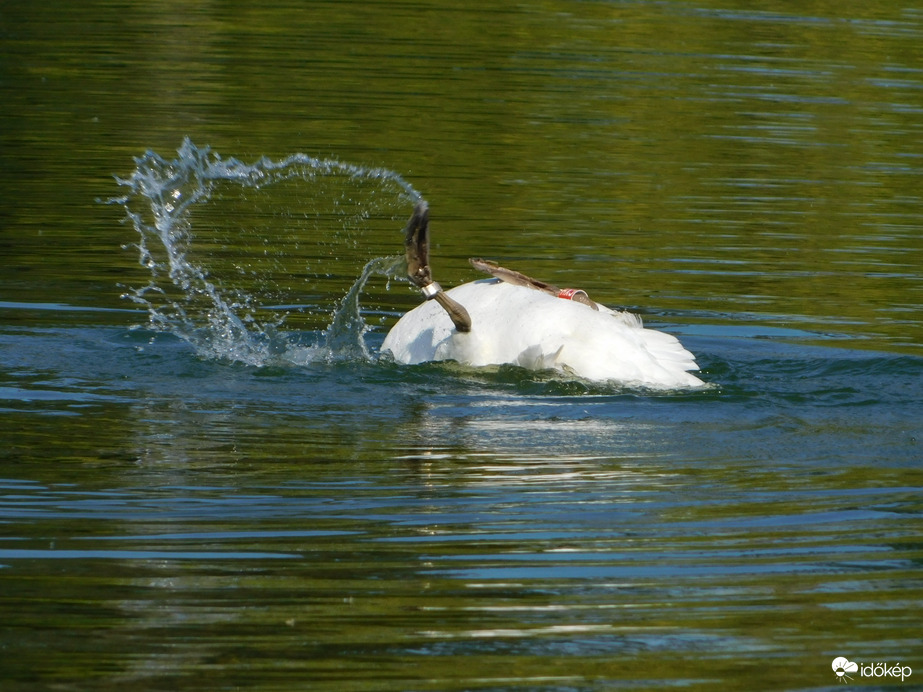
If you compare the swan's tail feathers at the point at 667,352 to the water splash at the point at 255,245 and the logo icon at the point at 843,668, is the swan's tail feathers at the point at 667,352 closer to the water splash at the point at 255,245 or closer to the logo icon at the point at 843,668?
the water splash at the point at 255,245

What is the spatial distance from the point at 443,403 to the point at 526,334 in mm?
434

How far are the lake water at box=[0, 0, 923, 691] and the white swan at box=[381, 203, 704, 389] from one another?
0.12 meters

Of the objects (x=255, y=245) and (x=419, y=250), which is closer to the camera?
(x=419, y=250)

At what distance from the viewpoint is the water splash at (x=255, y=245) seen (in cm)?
739

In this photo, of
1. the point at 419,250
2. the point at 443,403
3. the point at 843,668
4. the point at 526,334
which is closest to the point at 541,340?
the point at 526,334

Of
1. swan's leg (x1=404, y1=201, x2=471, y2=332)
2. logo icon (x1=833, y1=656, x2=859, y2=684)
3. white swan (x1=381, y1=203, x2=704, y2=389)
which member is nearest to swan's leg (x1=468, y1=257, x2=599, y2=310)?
white swan (x1=381, y1=203, x2=704, y2=389)

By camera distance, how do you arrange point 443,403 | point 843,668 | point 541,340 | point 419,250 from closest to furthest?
point 843,668
point 541,340
point 443,403
point 419,250

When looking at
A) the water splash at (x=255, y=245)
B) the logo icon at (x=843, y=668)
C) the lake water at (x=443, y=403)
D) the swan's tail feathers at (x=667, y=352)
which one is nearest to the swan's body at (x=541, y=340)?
the swan's tail feathers at (x=667, y=352)

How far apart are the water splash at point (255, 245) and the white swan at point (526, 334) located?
32 centimetres

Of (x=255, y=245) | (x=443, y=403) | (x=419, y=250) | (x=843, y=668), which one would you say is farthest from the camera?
(x=255, y=245)

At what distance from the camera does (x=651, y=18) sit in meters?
19.2

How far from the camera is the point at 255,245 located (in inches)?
386

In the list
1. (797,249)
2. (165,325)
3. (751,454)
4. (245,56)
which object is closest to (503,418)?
(751,454)

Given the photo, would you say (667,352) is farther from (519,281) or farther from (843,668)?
(843,668)
